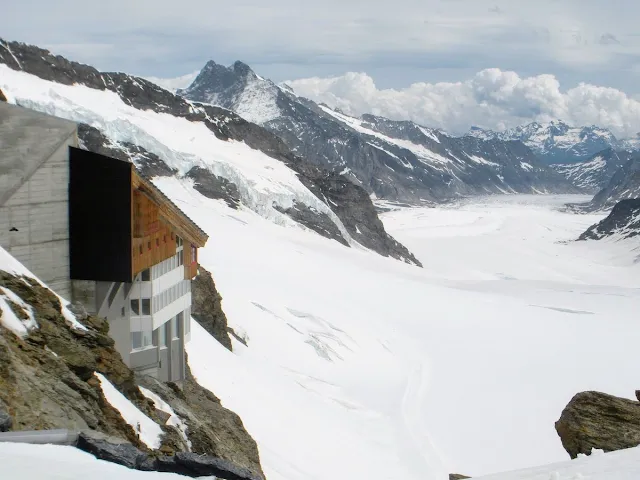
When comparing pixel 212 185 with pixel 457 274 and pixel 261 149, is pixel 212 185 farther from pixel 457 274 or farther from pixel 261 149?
pixel 457 274

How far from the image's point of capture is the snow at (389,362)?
94.6ft

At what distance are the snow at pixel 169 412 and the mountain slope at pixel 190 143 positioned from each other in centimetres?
8187

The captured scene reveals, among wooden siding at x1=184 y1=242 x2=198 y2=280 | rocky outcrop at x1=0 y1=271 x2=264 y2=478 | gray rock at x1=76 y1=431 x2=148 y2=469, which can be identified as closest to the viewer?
gray rock at x1=76 y1=431 x2=148 y2=469

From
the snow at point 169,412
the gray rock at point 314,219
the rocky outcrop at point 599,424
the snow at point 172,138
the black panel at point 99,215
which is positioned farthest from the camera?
the gray rock at point 314,219

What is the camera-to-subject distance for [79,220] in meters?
17.9

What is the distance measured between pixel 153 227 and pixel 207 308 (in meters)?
13.3

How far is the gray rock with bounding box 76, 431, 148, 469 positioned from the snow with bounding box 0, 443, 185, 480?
0.21m

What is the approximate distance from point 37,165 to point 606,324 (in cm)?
5571

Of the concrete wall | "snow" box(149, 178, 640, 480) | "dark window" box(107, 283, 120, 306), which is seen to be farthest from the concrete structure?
"snow" box(149, 178, 640, 480)

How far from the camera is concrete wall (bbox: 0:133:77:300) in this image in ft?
55.1

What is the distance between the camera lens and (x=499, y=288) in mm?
88500

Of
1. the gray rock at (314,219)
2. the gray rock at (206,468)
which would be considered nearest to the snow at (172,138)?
the gray rock at (314,219)

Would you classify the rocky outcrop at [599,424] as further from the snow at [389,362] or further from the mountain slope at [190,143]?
the mountain slope at [190,143]

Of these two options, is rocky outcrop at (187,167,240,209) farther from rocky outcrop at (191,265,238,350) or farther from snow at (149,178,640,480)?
rocky outcrop at (191,265,238,350)
